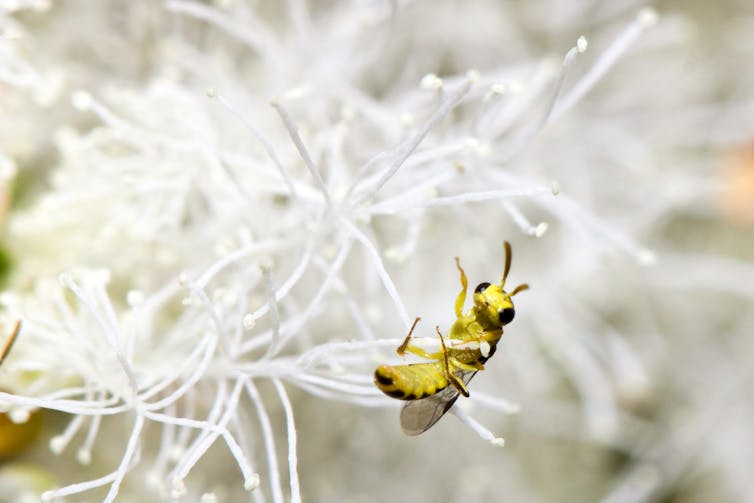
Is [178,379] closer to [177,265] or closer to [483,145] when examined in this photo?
[177,265]

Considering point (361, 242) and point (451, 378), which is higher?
point (361, 242)

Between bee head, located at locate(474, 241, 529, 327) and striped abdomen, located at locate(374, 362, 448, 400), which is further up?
bee head, located at locate(474, 241, 529, 327)

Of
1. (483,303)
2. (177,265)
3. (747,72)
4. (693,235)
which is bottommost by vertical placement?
(483,303)

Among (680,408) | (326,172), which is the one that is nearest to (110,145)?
(326,172)

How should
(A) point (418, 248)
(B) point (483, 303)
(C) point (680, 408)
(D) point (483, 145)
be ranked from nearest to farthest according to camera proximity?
(B) point (483, 303) → (D) point (483, 145) → (A) point (418, 248) → (C) point (680, 408)

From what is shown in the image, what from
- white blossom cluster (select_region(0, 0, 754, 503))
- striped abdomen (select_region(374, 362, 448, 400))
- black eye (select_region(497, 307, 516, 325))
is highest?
white blossom cluster (select_region(0, 0, 754, 503))
